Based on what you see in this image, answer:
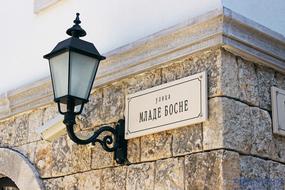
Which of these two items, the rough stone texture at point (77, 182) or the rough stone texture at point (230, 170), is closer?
the rough stone texture at point (230, 170)

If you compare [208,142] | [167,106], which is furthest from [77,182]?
[208,142]

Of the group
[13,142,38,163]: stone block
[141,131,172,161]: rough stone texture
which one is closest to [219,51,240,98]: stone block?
[141,131,172,161]: rough stone texture

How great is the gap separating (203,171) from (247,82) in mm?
602

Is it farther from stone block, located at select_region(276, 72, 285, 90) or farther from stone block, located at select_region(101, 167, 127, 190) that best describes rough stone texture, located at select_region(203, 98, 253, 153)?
stone block, located at select_region(101, 167, 127, 190)

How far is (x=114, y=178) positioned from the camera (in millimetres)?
3502

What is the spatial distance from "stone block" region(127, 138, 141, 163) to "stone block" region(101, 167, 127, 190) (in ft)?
0.28

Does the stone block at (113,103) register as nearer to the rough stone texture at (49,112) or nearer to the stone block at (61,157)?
the stone block at (61,157)

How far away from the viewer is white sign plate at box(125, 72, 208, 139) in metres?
3.09

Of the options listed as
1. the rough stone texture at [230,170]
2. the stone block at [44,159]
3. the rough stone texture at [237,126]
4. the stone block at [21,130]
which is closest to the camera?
the rough stone texture at [230,170]

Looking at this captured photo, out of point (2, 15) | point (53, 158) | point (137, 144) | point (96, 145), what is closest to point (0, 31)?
point (2, 15)

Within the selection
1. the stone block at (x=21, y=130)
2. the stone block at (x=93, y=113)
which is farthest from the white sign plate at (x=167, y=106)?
the stone block at (x=21, y=130)

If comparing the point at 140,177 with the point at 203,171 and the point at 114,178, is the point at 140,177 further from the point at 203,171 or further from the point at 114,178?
the point at 203,171

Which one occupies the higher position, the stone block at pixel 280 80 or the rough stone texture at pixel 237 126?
the stone block at pixel 280 80

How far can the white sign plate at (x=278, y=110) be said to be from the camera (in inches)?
128
